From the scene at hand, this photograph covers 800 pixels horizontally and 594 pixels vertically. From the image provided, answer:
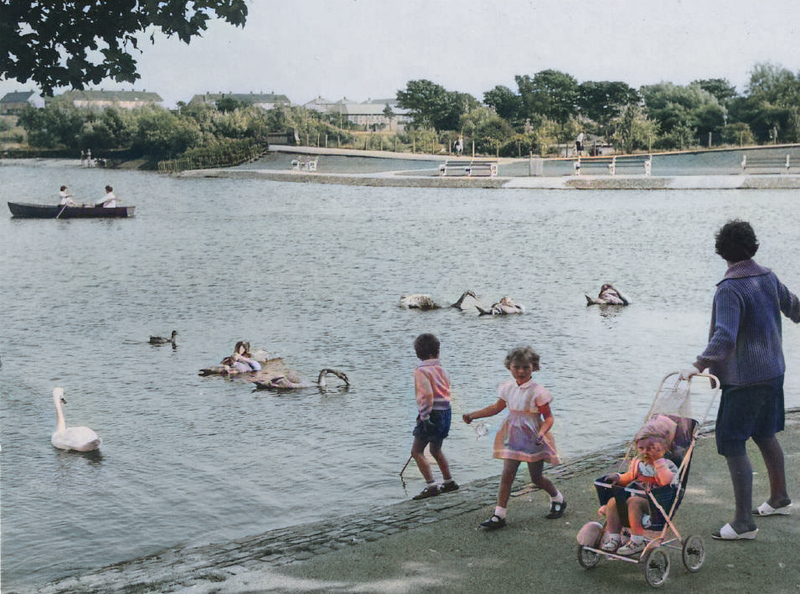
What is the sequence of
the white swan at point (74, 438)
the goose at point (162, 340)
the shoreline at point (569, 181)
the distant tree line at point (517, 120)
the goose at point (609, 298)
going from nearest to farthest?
1. the white swan at point (74, 438)
2. the goose at point (162, 340)
3. the goose at point (609, 298)
4. the shoreline at point (569, 181)
5. the distant tree line at point (517, 120)

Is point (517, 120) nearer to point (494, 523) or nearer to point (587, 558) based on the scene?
point (494, 523)

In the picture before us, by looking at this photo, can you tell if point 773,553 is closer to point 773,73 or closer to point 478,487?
point 478,487

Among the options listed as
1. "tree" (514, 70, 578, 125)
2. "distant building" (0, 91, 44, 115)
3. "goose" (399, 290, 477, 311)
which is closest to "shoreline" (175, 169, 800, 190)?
"tree" (514, 70, 578, 125)

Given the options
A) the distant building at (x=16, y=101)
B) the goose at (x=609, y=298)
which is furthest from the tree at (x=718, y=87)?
the distant building at (x=16, y=101)

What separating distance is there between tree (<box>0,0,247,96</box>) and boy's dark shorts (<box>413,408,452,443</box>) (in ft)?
18.0

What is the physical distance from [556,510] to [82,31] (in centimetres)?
812

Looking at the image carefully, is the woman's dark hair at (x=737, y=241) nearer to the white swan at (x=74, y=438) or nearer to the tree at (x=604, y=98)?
the white swan at (x=74, y=438)

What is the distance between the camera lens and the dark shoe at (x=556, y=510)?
7.24 meters

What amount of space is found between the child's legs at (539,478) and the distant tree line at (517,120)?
7493cm

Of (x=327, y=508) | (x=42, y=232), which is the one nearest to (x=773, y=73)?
(x=42, y=232)

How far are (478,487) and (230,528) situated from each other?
252 centimetres

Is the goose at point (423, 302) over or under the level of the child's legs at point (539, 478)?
under

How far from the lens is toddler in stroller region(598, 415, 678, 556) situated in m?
6.05

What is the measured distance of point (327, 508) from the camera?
991 centimetres
